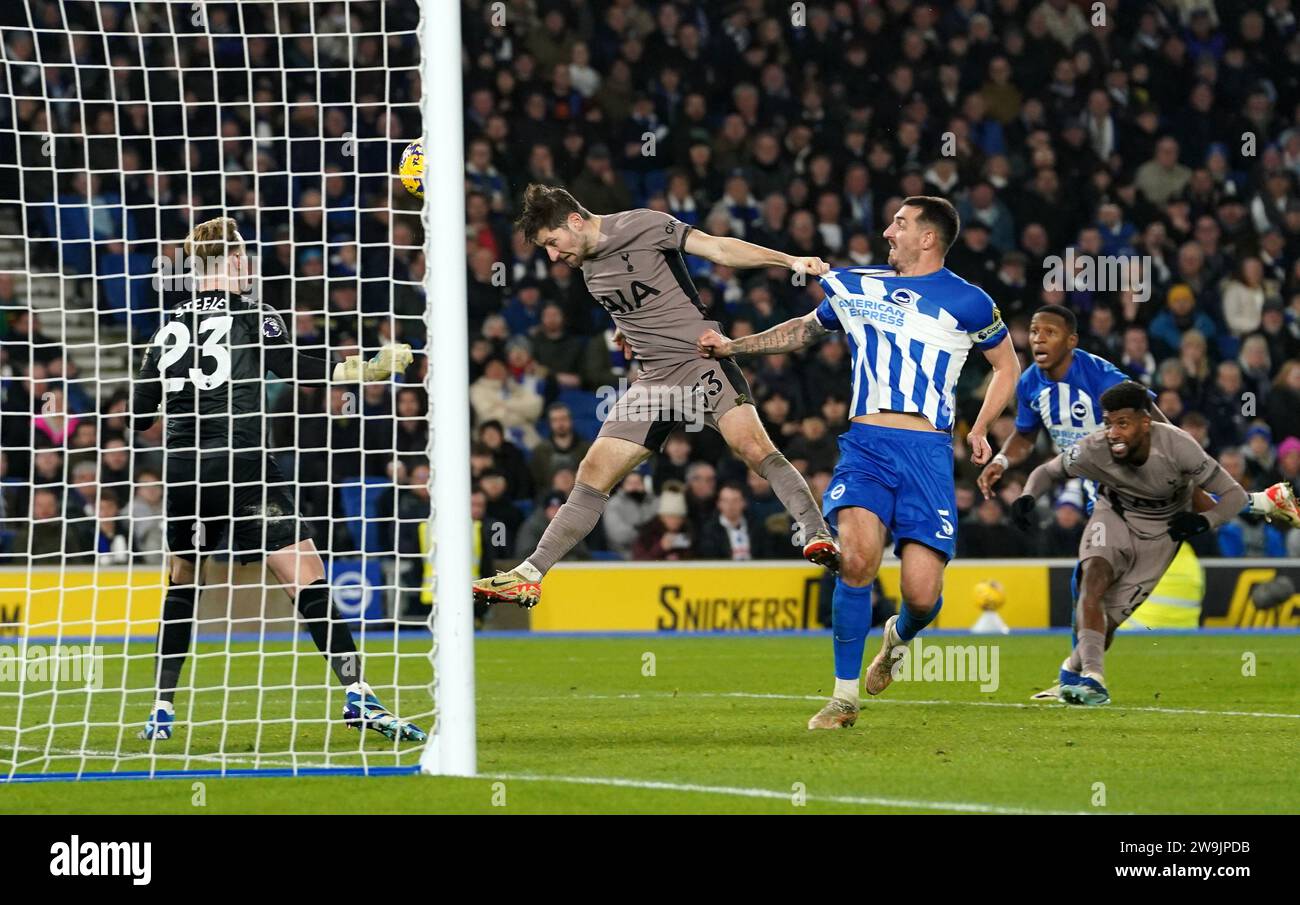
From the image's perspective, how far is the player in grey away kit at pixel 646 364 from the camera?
8.44 m

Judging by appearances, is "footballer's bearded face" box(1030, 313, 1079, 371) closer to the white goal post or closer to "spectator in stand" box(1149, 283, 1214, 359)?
the white goal post

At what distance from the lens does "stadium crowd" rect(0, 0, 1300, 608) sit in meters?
17.1

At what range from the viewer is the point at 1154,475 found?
30.8ft

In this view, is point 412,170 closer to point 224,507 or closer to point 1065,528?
point 224,507

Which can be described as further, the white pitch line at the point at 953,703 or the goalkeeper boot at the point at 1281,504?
the goalkeeper boot at the point at 1281,504

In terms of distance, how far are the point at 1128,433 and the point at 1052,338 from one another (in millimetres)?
944

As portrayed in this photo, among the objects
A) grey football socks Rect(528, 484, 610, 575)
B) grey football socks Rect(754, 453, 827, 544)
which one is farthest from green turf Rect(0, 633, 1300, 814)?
grey football socks Rect(754, 453, 827, 544)

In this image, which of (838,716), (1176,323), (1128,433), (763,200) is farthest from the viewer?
(763,200)

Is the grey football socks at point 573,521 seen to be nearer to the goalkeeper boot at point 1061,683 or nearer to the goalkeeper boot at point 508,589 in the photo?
the goalkeeper boot at point 508,589

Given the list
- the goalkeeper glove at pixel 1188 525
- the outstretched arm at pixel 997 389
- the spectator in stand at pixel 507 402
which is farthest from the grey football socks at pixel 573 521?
the spectator in stand at pixel 507 402

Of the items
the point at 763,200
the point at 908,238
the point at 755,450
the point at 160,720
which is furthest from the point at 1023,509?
the point at 763,200

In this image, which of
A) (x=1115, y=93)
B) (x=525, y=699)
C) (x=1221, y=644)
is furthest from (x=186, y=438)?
(x=1115, y=93)

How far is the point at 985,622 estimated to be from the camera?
53.0 ft

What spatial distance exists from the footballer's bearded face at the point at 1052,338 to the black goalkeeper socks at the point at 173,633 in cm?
467
